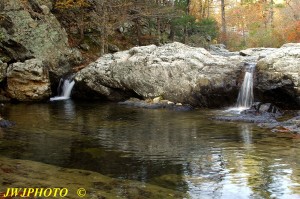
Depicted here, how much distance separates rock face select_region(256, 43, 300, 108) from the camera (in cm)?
1344

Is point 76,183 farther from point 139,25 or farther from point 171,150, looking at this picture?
point 139,25

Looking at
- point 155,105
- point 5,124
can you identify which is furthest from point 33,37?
point 5,124

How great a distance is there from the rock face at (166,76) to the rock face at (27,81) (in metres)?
1.93

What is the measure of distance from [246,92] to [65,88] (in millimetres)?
10648

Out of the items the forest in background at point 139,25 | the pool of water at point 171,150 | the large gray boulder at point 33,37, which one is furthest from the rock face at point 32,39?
the pool of water at point 171,150

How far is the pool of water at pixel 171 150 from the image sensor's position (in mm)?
6133

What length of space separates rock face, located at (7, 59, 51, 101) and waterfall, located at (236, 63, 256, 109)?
33.2 feet

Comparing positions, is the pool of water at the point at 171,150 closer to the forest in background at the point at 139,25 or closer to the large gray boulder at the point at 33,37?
the large gray boulder at the point at 33,37

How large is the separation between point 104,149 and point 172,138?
2179mm

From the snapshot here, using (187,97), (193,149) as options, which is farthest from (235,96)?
(193,149)

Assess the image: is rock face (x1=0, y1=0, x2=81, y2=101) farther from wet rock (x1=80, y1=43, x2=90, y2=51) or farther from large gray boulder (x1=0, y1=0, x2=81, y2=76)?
wet rock (x1=80, y1=43, x2=90, y2=51)

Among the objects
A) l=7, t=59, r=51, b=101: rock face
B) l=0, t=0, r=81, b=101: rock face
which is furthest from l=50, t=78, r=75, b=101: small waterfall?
l=7, t=59, r=51, b=101: rock face

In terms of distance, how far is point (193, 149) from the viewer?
861 cm

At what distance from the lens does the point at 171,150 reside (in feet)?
28.0
